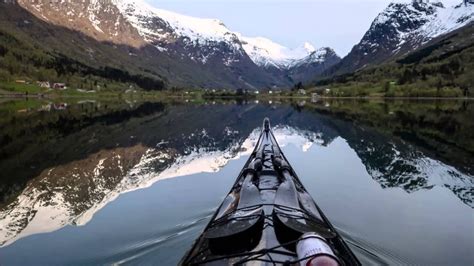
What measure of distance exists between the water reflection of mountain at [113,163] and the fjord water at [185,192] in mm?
104

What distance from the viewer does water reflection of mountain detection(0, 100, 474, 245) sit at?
75.8ft

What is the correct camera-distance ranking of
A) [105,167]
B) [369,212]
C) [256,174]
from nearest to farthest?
1. [256,174]
2. [369,212]
3. [105,167]

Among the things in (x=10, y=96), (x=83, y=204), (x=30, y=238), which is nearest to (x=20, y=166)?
(x=83, y=204)

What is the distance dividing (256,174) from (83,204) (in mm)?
9729

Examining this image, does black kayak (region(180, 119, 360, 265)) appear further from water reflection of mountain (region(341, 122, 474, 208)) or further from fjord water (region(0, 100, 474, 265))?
water reflection of mountain (region(341, 122, 474, 208))

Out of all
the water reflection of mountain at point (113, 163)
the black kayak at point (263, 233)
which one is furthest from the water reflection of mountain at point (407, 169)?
the black kayak at point (263, 233)

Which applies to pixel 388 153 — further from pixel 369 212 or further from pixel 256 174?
pixel 256 174

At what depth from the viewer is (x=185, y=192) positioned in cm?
2711

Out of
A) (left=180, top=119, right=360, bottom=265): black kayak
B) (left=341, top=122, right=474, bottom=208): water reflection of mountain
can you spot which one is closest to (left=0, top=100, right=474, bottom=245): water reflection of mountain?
(left=341, top=122, right=474, bottom=208): water reflection of mountain

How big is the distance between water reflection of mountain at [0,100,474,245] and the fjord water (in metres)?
0.10

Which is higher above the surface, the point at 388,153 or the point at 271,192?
the point at 271,192

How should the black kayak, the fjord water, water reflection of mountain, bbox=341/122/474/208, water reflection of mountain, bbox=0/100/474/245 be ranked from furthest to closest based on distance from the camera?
water reflection of mountain, bbox=341/122/474/208 < water reflection of mountain, bbox=0/100/474/245 < the fjord water < the black kayak

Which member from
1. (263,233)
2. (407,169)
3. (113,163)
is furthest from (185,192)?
(407,169)

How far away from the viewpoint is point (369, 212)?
2247cm
